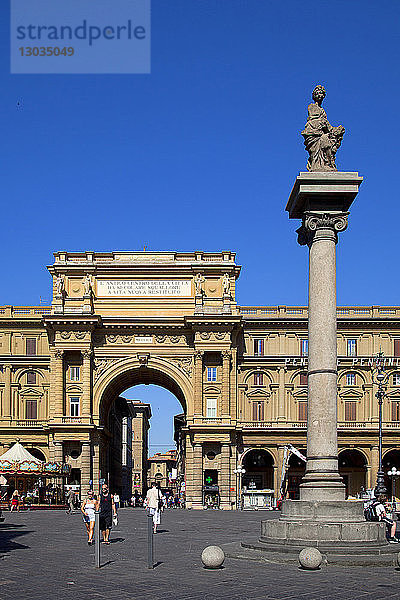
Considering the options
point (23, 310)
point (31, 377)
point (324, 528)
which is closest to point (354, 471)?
point (31, 377)

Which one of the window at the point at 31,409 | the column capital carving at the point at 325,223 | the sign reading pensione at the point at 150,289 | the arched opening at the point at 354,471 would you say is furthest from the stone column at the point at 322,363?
the window at the point at 31,409

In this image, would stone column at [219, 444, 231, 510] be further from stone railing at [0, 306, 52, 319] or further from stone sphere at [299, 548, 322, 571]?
stone sphere at [299, 548, 322, 571]

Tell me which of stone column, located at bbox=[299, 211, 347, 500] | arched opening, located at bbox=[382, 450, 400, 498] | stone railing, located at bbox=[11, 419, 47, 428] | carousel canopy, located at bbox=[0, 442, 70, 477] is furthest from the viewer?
arched opening, located at bbox=[382, 450, 400, 498]

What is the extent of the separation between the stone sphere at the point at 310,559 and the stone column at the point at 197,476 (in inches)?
2158

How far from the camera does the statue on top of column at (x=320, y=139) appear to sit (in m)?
23.3

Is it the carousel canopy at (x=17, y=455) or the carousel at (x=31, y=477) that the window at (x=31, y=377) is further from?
the carousel canopy at (x=17, y=455)

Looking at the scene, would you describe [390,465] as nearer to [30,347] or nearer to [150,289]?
[150,289]

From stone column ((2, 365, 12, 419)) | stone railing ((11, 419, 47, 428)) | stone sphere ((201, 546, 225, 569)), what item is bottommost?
stone railing ((11, 419, 47, 428))

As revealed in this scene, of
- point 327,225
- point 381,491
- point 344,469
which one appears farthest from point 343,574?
point 344,469

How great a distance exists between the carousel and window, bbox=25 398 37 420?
8.07 meters

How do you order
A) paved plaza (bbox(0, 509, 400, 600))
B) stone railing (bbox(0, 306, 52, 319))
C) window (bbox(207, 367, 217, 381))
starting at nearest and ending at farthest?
paved plaza (bbox(0, 509, 400, 600))
window (bbox(207, 367, 217, 381))
stone railing (bbox(0, 306, 52, 319))

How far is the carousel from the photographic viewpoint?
6012 centimetres

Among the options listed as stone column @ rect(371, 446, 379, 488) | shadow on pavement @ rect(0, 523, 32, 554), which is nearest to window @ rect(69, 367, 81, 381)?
stone column @ rect(371, 446, 379, 488)

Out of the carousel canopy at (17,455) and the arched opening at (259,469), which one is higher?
the carousel canopy at (17,455)
